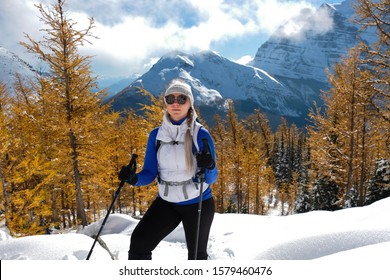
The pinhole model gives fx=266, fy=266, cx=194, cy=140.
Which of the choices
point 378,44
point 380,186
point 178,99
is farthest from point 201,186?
point 380,186

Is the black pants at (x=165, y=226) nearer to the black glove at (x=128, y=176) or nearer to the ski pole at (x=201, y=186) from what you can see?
the ski pole at (x=201, y=186)

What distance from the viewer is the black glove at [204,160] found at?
2.81 m

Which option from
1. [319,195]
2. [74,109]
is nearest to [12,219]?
[74,109]

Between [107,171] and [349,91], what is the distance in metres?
12.9

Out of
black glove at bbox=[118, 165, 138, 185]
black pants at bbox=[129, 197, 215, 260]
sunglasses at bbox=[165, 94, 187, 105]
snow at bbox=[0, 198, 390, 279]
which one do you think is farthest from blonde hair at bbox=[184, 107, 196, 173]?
snow at bbox=[0, 198, 390, 279]

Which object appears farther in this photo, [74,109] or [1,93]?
[1,93]

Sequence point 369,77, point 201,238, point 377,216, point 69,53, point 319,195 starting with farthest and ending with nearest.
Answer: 1. point 319,195
2. point 69,53
3. point 369,77
4. point 377,216
5. point 201,238

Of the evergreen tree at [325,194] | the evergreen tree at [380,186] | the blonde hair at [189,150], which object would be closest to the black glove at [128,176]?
the blonde hair at [189,150]

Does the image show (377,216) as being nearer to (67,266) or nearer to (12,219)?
(67,266)

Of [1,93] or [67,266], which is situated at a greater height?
[1,93]

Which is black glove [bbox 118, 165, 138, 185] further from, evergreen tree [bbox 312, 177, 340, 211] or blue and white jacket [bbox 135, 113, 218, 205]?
evergreen tree [bbox 312, 177, 340, 211]

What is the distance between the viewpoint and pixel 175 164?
9.51 ft

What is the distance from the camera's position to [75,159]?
12.4 metres

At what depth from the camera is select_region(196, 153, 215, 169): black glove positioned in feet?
9.21
